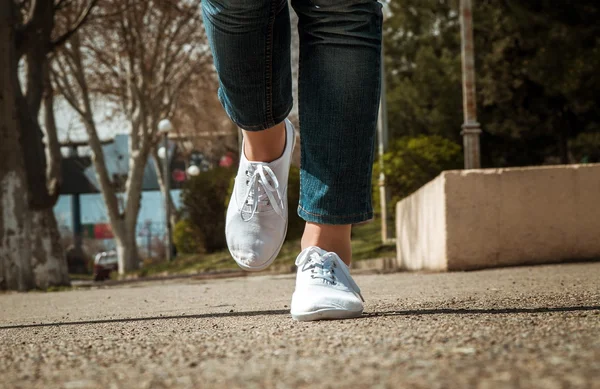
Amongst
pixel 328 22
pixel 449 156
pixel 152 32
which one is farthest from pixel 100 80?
pixel 328 22

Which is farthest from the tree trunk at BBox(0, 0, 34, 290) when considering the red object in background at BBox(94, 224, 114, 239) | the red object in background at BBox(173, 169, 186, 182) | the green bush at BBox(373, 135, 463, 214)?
the red object in background at BBox(94, 224, 114, 239)

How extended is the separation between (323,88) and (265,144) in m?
0.28

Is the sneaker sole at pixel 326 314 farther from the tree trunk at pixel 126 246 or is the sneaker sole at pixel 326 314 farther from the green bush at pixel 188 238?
the green bush at pixel 188 238

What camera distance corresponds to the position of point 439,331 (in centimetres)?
172

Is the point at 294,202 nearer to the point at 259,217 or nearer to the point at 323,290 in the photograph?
the point at 259,217

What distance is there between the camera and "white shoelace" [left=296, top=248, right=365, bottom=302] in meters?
2.31

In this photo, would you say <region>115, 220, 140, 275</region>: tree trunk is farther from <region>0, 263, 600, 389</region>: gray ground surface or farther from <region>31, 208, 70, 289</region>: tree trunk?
<region>0, 263, 600, 389</region>: gray ground surface

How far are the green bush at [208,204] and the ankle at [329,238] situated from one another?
2224cm

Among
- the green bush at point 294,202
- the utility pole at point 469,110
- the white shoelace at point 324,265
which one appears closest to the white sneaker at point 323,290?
the white shoelace at point 324,265

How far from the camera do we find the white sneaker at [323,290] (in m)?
2.21

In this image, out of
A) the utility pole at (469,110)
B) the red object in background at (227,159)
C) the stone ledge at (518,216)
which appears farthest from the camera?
the red object in background at (227,159)

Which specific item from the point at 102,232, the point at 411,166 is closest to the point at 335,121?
the point at 411,166

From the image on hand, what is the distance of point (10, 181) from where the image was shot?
10.7m

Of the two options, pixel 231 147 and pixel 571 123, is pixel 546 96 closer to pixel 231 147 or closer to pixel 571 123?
pixel 571 123
